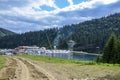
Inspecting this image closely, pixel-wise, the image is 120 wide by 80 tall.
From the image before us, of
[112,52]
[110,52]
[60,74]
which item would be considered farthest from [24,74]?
[110,52]

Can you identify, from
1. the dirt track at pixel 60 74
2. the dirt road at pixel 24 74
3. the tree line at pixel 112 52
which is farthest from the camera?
the tree line at pixel 112 52

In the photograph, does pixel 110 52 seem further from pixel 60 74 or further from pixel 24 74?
pixel 24 74

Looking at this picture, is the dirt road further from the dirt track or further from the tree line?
the tree line

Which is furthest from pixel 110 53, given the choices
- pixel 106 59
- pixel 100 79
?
pixel 100 79

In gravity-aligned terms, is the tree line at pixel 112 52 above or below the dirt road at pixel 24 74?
above

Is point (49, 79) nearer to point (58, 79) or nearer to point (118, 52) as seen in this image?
point (58, 79)

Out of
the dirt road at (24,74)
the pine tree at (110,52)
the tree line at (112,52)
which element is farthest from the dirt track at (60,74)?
the pine tree at (110,52)

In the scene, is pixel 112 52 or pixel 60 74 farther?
pixel 112 52

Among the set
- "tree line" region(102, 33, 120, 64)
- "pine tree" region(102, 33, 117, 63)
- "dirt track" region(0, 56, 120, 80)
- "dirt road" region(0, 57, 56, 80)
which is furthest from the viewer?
"pine tree" region(102, 33, 117, 63)

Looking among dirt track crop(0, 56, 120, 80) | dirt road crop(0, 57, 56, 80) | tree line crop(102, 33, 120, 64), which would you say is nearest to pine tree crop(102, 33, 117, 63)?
tree line crop(102, 33, 120, 64)

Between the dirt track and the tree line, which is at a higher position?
the tree line

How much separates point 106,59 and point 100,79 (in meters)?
60.9

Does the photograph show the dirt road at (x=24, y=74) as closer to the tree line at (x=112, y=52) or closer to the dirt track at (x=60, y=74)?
the dirt track at (x=60, y=74)

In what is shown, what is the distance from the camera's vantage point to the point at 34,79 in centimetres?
2277
